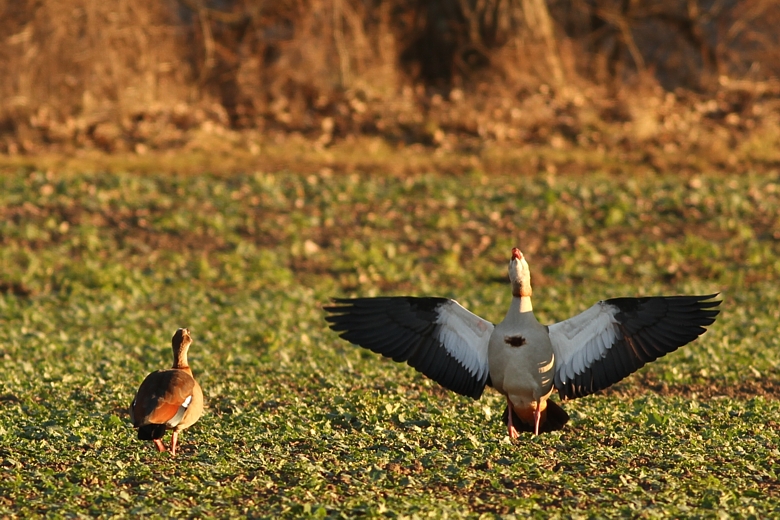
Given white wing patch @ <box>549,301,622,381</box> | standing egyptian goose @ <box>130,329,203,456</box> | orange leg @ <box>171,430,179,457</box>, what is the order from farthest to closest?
white wing patch @ <box>549,301,622,381</box>, orange leg @ <box>171,430,179,457</box>, standing egyptian goose @ <box>130,329,203,456</box>

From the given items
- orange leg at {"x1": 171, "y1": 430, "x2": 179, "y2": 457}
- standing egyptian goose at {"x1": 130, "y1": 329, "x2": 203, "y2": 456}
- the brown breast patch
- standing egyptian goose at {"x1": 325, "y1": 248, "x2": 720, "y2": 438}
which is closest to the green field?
orange leg at {"x1": 171, "y1": 430, "x2": 179, "y2": 457}

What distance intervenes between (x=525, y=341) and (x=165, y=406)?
249cm

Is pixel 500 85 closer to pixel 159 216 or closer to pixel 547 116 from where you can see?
pixel 547 116

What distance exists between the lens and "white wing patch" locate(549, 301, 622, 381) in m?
7.80

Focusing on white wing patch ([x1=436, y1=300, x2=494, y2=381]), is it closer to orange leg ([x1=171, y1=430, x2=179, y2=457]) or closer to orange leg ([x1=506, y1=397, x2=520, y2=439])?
orange leg ([x1=506, y1=397, x2=520, y2=439])

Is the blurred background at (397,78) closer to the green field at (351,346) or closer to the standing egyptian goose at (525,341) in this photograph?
the green field at (351,346)

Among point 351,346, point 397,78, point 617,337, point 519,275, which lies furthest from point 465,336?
point 397,78

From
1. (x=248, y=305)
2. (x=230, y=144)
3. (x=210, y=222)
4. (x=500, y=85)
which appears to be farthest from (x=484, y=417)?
(x=500, y=85)

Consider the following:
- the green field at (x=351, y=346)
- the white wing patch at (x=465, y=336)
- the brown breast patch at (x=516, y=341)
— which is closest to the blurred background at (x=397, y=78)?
the green field at (x=351, y=346)

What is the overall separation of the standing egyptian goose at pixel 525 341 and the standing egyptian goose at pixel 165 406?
3.75 feet

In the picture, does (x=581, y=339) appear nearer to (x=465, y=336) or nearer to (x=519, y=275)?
(x=519, y=275)

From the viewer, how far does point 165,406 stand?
7242 millimetres

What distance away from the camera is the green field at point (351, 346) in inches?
269

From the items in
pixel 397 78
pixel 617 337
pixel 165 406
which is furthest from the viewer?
pixel 397 78
